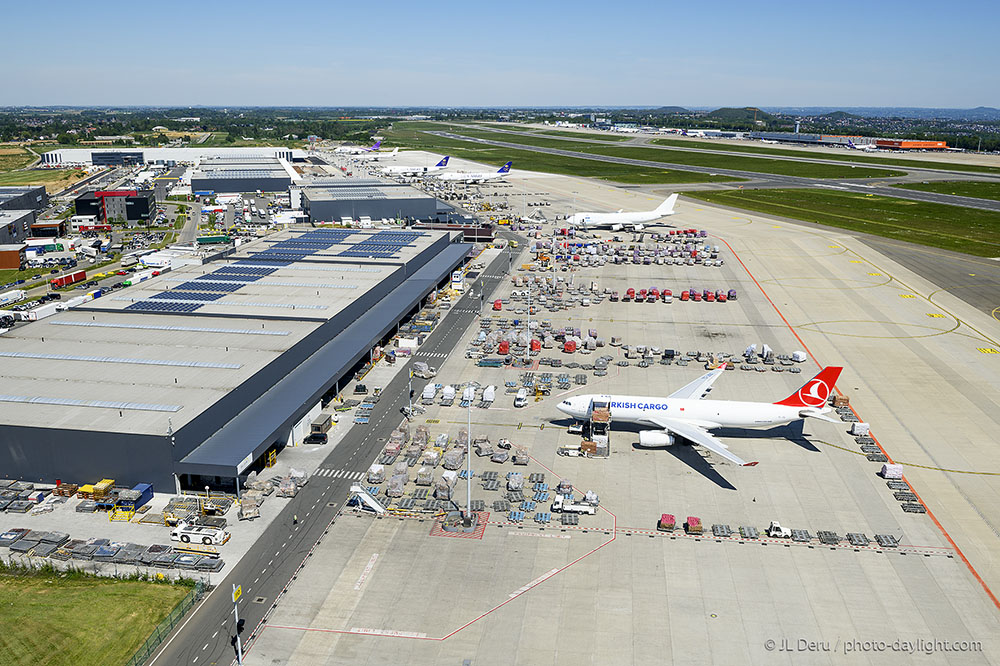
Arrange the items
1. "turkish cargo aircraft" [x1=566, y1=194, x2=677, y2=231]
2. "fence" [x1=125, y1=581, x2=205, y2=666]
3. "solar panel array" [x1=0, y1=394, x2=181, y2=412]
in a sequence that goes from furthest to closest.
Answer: "turkish cargo aircraft" [x1=566, y1=194, x2=677, y2=231] < "solar panel array" [x1=0, y1=394, x2=181, y2=412] < "fence" [x1=125, y1=581, x2=205, y2=666]

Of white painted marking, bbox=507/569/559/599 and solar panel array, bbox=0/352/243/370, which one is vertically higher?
solar panel array, bbox=0/352/243/370

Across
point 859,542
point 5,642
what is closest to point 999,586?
point 859,542

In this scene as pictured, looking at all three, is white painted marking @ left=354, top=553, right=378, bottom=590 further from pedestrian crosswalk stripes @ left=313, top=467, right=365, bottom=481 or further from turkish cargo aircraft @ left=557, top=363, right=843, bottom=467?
turkish cargo aircraft @ left=557, top=363, right=843, bottom=467

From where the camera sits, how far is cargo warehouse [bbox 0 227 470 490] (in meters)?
56.9

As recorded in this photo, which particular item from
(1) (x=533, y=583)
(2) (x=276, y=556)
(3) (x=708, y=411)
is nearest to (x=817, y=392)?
(3) (x=708, y=411)

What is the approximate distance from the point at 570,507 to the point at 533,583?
974 cm

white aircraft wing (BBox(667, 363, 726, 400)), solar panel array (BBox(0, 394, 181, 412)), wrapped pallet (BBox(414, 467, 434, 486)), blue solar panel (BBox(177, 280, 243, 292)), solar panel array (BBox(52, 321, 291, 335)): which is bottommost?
wrapped pallet (BBox(414, 467, 434, 486))

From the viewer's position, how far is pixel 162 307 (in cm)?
8819

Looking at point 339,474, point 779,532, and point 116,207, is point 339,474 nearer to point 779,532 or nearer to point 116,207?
point 779,532

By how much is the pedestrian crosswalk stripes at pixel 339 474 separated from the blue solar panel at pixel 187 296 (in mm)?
41980

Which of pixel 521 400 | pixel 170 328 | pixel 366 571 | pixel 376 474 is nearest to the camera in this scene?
pixel 366 571

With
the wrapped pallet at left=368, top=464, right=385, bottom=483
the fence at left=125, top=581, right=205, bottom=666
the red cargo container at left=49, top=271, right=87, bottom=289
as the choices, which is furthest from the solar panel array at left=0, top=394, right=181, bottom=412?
the red cargo container at left=49, top=271, right=87, bottom=289

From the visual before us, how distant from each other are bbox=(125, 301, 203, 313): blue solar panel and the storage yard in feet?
100

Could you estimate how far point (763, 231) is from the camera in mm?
181500
